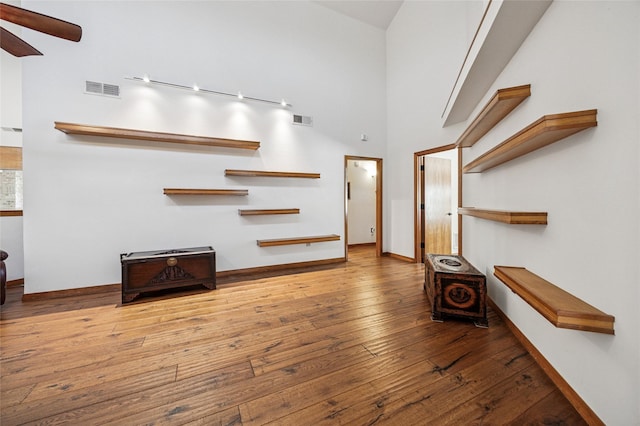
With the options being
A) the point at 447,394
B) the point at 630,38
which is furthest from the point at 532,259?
the point at 630,38

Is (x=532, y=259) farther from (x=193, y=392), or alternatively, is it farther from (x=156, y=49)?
(x=156, y=49)

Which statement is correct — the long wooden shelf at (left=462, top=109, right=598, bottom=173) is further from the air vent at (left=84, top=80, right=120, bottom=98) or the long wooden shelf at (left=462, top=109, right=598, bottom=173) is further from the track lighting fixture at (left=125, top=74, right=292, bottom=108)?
the air vent at (left=84, top=80, right=120, bottom=98)

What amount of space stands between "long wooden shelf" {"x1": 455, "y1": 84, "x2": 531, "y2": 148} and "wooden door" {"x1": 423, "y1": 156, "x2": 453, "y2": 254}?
6.16ft

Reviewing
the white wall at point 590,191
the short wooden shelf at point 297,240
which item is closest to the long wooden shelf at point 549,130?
the white wall at point 590,191

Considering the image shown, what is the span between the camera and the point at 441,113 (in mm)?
3758

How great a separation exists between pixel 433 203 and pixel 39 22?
4.93m

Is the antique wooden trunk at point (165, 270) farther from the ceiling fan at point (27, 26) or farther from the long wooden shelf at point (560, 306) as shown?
the long wooden shelf at point (560, 306)

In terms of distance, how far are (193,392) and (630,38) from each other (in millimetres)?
2717

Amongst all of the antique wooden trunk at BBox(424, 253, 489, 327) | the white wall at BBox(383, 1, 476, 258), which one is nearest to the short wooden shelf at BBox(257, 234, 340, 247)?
the white wall at BBox(383, 1, 476, 258)

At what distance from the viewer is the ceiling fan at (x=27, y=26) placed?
4.11 feet

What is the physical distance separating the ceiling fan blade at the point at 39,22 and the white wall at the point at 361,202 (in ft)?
17.3

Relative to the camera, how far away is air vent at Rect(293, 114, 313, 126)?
4.09 meters

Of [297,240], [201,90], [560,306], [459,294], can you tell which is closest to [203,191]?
[201,90]

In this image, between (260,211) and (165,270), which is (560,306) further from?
(165,270)
